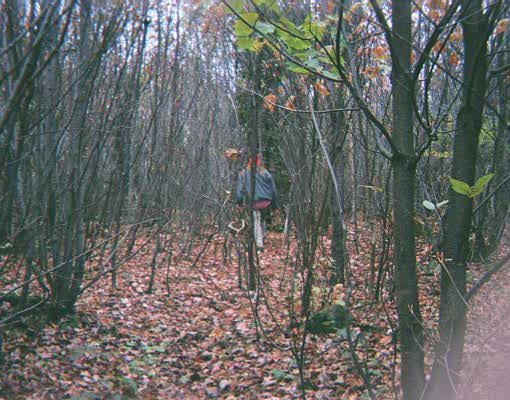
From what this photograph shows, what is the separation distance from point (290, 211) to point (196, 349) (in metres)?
1.88

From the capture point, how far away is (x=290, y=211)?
634cm

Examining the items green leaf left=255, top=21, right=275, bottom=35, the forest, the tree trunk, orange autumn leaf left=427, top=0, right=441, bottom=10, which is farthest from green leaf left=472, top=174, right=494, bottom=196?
green leaf left=255, top=21, right=275, bottom=35

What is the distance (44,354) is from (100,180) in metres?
2.36

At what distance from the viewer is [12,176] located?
3857 mm

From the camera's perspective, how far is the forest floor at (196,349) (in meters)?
4.57

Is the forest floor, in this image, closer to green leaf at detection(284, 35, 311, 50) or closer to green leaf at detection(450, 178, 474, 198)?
green leaf at detection(450, 178, 474, 198)

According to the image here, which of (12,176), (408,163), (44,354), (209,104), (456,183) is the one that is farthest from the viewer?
(209,104)

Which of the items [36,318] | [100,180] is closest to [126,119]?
[100,180]

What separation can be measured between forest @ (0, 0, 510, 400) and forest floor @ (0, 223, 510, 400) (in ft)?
0.08

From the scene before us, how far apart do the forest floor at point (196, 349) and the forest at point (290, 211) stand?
3 centimetres

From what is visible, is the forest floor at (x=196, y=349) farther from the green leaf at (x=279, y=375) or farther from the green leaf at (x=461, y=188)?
the green leaf at (x=461, y=188)

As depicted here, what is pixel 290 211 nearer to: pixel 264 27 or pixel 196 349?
pixel 196 349

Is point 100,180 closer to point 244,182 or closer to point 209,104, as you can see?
point 244,182

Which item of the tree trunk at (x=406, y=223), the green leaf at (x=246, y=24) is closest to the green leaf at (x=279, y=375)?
the tree trunk at (x=406, y=223)
